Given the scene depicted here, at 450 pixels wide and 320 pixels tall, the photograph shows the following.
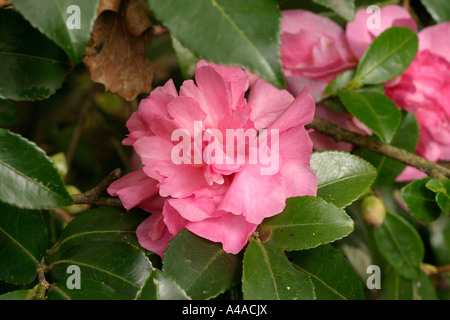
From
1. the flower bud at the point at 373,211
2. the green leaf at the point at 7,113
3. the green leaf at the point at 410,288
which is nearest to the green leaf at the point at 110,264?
the green leaf at the point at 7,113

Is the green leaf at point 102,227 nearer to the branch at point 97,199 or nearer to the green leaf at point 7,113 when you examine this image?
the branch at point 97,199

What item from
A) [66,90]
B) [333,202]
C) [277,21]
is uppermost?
[277,21]

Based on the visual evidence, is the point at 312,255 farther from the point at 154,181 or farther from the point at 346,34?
the point at 346,34

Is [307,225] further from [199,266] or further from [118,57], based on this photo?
[118,57]

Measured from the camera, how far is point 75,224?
711 millimetres

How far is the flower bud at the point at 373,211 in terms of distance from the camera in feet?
3.07

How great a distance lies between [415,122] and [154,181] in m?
0.53

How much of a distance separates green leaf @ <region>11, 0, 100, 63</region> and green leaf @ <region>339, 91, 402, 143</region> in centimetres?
46

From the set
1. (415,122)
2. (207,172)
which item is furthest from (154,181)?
(415,122)

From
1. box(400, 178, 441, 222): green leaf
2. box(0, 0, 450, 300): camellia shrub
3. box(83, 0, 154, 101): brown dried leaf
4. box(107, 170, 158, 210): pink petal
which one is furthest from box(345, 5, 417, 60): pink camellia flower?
box(107, 170, 158, 210): pink petal

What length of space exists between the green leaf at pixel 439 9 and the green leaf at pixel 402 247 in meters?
0.39

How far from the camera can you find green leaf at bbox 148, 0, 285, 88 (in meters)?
0.53

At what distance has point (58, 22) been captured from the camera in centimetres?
51

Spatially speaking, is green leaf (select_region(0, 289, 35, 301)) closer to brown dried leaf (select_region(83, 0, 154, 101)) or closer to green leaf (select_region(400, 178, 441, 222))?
brown dried leaf (select_region(83, 0, 154, 101))
